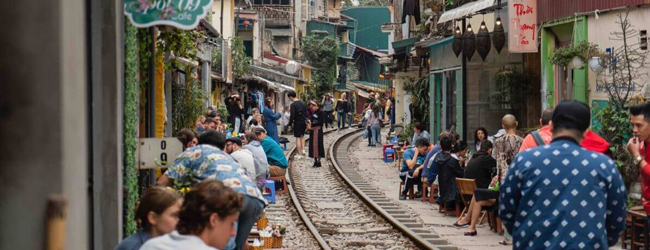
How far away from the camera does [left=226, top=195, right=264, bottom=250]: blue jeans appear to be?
27.7 ft

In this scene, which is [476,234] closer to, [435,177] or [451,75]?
[435,177]

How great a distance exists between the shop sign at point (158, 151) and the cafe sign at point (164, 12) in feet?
4.14

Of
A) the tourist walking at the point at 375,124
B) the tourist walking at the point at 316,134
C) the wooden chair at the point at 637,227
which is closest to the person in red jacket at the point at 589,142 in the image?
the wooden chair at the point at 637,227

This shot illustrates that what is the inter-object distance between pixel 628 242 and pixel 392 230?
3.88 m

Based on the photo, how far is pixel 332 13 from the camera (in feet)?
263

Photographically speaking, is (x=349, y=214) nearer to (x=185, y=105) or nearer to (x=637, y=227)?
(x=185, y=105)

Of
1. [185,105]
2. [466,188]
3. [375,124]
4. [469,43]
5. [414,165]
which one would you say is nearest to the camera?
[466,188]

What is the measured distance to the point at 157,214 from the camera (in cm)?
583

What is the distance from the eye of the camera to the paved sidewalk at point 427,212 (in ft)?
46.4

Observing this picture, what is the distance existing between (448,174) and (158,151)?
8.07 meters

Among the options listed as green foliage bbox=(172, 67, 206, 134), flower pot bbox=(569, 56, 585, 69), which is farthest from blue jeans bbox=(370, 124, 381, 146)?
flower pot bbox=(569, 56, 585, 69)

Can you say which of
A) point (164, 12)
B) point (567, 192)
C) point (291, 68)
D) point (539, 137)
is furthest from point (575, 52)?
point (291, 68)

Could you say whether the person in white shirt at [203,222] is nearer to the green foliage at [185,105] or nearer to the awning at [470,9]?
the green foliage at [185,105]

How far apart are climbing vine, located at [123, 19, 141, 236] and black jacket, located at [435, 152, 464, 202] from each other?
27.5ft
